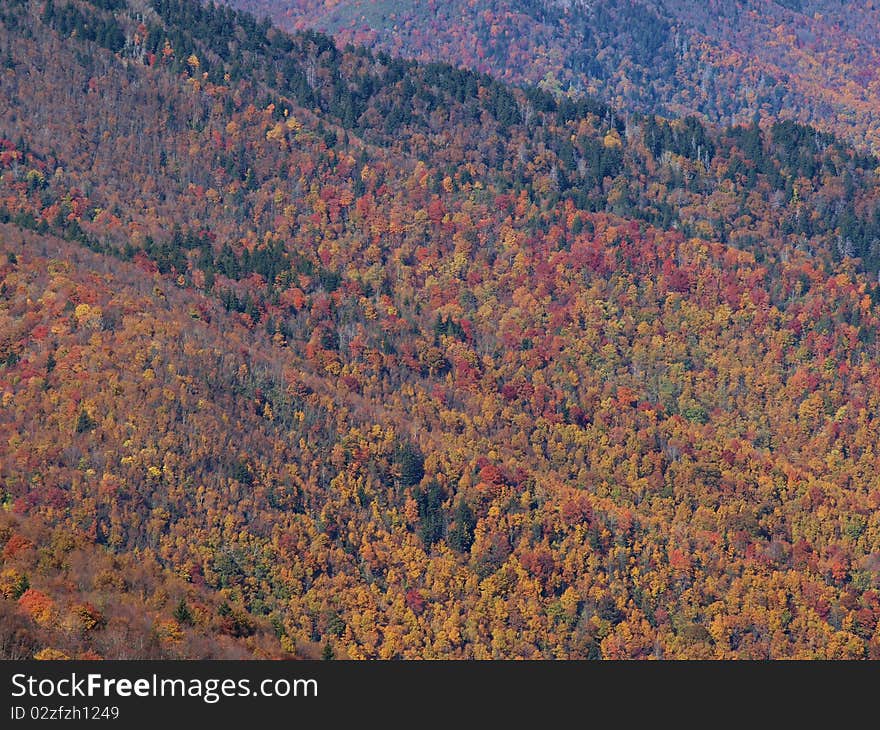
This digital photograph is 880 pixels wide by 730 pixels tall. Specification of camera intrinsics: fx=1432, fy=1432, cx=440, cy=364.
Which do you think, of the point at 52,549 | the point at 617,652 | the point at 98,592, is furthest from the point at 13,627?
the point at 617,652

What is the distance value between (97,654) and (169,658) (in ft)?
21.5

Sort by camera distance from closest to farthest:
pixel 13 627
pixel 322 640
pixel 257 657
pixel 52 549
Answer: pixel 13 627
pixel 257 657
pixel 52 549
pixel 322 640

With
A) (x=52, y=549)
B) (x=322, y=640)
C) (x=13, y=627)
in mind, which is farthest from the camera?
(x=322, y=640)

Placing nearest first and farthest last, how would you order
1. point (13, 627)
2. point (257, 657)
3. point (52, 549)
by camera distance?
point (13, 627) → point (257, 657) → point (52, 549)

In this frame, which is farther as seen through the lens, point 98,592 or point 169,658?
point 98,592

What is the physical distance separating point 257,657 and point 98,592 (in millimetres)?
16512

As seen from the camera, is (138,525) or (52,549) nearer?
(52,549)

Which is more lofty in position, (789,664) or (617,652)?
(789,664)

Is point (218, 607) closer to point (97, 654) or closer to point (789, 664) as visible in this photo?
point (97, 654)

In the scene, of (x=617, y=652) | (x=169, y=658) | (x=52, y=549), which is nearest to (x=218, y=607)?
(x=52, y=549)

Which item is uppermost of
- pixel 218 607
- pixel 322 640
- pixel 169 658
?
pixel 169 658

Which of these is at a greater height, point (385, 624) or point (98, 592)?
point (98, 592)

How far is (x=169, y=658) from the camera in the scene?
11456 cm

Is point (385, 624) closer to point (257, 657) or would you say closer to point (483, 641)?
point (483, 641)
